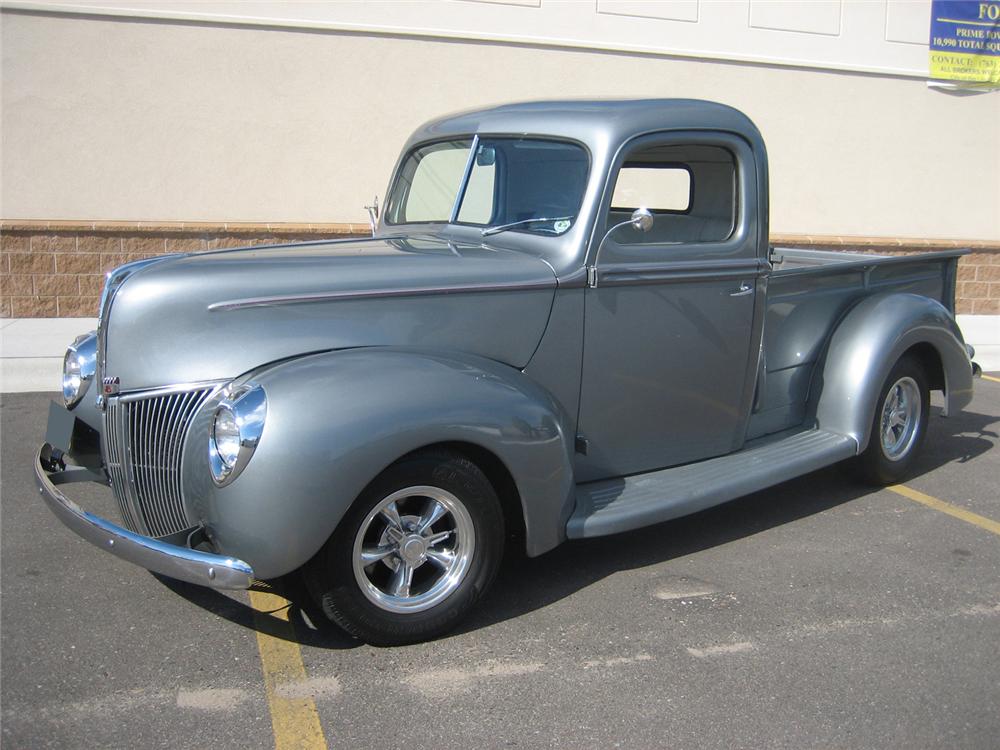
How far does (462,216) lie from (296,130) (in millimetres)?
6575

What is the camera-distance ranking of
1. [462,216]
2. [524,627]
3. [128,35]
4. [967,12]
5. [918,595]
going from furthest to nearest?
1. [967,12]
2. [128,35]
3. [462,216]
4. [918,595]
5. [524,627]

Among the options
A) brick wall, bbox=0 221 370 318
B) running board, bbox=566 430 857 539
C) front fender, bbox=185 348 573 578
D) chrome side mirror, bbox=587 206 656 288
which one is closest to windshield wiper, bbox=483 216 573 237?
chrome side mirror, bbox=587 206 656 288

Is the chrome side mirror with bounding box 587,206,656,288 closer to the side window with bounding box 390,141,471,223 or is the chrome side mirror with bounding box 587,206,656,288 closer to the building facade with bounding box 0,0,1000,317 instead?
Result: the side window with bounding box 390,141,471,223

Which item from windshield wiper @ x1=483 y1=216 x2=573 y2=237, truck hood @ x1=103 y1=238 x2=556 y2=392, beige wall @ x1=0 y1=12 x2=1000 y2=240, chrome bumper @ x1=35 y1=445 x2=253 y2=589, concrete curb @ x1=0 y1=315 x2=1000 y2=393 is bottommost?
concrete curb @ x1=0 y1=315 x2=1000 y2=393

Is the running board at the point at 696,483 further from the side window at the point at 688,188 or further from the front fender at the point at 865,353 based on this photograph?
the side window at the point at 688,188

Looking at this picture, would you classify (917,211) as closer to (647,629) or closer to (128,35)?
(128,35)

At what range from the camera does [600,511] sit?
3.64 metres

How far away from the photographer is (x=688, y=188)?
182 inches

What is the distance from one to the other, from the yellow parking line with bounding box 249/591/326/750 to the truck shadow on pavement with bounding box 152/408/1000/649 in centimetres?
2

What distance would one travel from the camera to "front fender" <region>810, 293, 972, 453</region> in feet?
15.2

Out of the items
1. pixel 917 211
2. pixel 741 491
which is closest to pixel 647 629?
pixel 741 491

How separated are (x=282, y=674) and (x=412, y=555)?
21.8 inches

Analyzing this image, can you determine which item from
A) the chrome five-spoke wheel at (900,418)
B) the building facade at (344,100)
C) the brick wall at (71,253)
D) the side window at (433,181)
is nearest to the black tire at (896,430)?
the chrome five-spoke wheel at (900,418)

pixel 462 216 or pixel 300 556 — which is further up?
pixel 462 216
